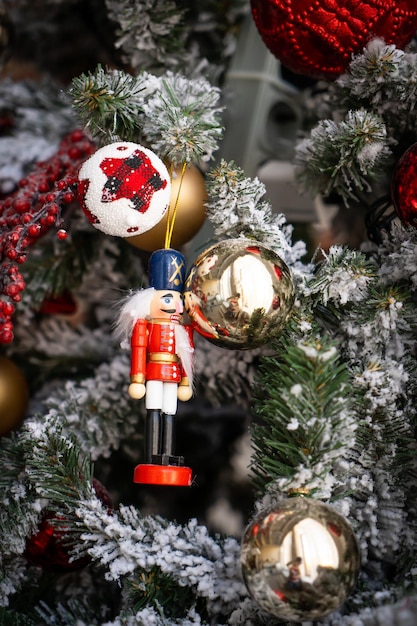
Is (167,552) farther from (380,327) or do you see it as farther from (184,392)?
(380,327)

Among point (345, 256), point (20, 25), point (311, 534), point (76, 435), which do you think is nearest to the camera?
point (311, 534)

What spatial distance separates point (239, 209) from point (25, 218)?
0.61ft

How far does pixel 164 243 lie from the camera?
1.93ft

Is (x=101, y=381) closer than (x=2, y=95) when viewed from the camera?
Yes

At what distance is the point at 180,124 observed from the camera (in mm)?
526

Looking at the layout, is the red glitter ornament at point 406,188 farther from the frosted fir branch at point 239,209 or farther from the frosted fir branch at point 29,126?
the frosted fir branch at point 29,126

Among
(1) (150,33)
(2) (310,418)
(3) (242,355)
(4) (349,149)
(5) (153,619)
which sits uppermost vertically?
(1) (150,33)

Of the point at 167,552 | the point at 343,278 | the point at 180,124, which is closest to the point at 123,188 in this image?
the point at 180,124

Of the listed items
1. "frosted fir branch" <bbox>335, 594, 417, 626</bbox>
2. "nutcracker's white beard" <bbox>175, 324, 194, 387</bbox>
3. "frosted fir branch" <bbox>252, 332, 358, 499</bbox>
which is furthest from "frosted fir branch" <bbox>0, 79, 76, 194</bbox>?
"frosted fir branch" <bbox>335, 594, 417, 626</bbox>

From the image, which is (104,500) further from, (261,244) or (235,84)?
(235,84)

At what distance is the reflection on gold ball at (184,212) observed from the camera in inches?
22.6

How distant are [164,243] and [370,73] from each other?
0.24m

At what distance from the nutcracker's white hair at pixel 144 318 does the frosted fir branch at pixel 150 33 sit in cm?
27

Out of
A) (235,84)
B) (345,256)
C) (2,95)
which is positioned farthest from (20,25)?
(345,256)
